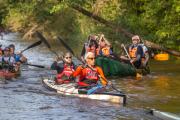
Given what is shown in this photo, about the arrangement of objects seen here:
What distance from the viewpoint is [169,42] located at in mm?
23672

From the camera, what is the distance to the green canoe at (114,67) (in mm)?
17812

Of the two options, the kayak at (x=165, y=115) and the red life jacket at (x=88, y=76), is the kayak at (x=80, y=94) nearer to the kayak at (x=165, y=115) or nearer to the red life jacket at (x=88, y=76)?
the red life jacket at (x=88, y=76)

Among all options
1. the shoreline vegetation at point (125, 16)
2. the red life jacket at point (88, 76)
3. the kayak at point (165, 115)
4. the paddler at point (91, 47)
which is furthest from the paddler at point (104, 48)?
the kayak at point (165, 115)

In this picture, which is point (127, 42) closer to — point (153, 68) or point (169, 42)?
point (169, 42)

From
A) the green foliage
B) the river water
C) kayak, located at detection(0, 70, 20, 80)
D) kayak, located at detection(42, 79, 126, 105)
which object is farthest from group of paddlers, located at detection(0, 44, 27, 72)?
the green foliage

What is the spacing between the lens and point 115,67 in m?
18.1

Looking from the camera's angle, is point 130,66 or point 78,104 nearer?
point 78,104

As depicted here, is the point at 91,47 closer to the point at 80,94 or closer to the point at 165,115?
the point at 80,94

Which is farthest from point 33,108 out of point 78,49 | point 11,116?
point 78,49

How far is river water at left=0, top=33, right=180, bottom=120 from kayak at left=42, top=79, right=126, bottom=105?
0.44ft

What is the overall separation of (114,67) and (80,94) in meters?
4.79

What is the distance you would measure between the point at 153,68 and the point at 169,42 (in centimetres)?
285

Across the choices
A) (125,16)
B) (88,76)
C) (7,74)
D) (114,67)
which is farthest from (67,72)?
(125,16)

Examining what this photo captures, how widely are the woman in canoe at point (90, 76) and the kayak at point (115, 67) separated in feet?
14.1
